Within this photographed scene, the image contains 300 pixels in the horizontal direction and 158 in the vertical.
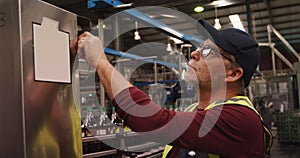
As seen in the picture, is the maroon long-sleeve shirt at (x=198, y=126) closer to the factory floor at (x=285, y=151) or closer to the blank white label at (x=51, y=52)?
the blank white label at (x=51, y=52)

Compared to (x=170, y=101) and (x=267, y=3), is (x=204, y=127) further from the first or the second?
(x=267, y=3)

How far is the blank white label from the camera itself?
0.90 metres

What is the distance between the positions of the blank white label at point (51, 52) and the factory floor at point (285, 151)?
6.37 metres

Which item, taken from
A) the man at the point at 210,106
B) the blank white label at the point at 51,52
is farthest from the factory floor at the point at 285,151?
the blank white label at the point at 51,52

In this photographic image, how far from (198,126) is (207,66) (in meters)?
0.27

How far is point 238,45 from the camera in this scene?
1055 millimetres

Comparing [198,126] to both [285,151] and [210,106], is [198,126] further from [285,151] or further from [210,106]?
[285,151]

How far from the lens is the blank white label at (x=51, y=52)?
90 cm

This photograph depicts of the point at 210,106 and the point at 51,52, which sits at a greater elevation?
the point at 51,52

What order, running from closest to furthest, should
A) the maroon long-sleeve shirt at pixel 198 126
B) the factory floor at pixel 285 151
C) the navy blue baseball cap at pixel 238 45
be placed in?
the maroon long-sleeve shirt at pixel 198 126, the navy blue baseball cap at pixel 238 45, the factory floor at pixel 285 151

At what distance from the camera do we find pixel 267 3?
9680 millimetres

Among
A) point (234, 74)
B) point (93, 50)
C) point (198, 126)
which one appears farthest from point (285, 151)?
point (93, 50)

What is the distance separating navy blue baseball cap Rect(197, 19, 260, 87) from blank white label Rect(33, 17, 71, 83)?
0.45 m

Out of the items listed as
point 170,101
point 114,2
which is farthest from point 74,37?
point 170,101
